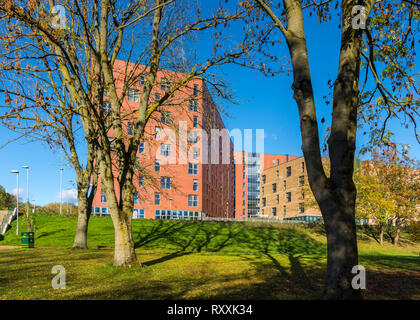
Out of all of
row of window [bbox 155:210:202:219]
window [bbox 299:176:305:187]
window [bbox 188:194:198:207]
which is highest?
window [bbox 299:176:305:187]

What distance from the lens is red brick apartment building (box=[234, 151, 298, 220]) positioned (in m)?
114

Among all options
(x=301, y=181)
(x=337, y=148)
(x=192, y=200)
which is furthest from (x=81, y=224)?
(x=301, y=181)

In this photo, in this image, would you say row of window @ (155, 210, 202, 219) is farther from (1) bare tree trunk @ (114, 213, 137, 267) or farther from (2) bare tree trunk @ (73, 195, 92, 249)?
(1) bare tree trunk @ (114, 213, 137, 267)

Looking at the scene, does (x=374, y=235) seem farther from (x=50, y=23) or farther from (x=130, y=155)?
(x=50, y=23)

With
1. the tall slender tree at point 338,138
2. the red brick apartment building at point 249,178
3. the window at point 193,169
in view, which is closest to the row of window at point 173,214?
the window at point 193,169

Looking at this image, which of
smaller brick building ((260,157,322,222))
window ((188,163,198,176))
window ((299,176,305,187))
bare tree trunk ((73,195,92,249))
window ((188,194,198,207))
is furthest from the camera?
smaller brick building ((260,157,322,222))

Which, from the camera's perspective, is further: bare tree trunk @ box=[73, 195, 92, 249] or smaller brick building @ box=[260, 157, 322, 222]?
smaller brick building @ box=[260, 157, 322, 222]

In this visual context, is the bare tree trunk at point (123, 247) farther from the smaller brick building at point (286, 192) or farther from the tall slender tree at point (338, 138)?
the smaller brick building at point (286, 192)

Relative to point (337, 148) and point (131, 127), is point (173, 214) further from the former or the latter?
point (337, 148)

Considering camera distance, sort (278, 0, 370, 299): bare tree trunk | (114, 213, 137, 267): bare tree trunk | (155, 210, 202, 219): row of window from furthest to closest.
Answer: (155, 210, 202, 219): row of window < (114, 213, 137, 267): bare tree trunk < (278, 0, 370, 299): bare tree trunk

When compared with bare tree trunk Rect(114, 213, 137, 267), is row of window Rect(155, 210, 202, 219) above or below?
below

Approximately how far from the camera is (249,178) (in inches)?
4574

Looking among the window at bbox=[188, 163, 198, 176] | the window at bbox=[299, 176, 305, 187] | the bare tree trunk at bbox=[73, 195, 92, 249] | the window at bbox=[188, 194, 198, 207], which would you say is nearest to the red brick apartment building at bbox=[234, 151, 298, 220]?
the window at bbox=[299, 176, 305, 187]
